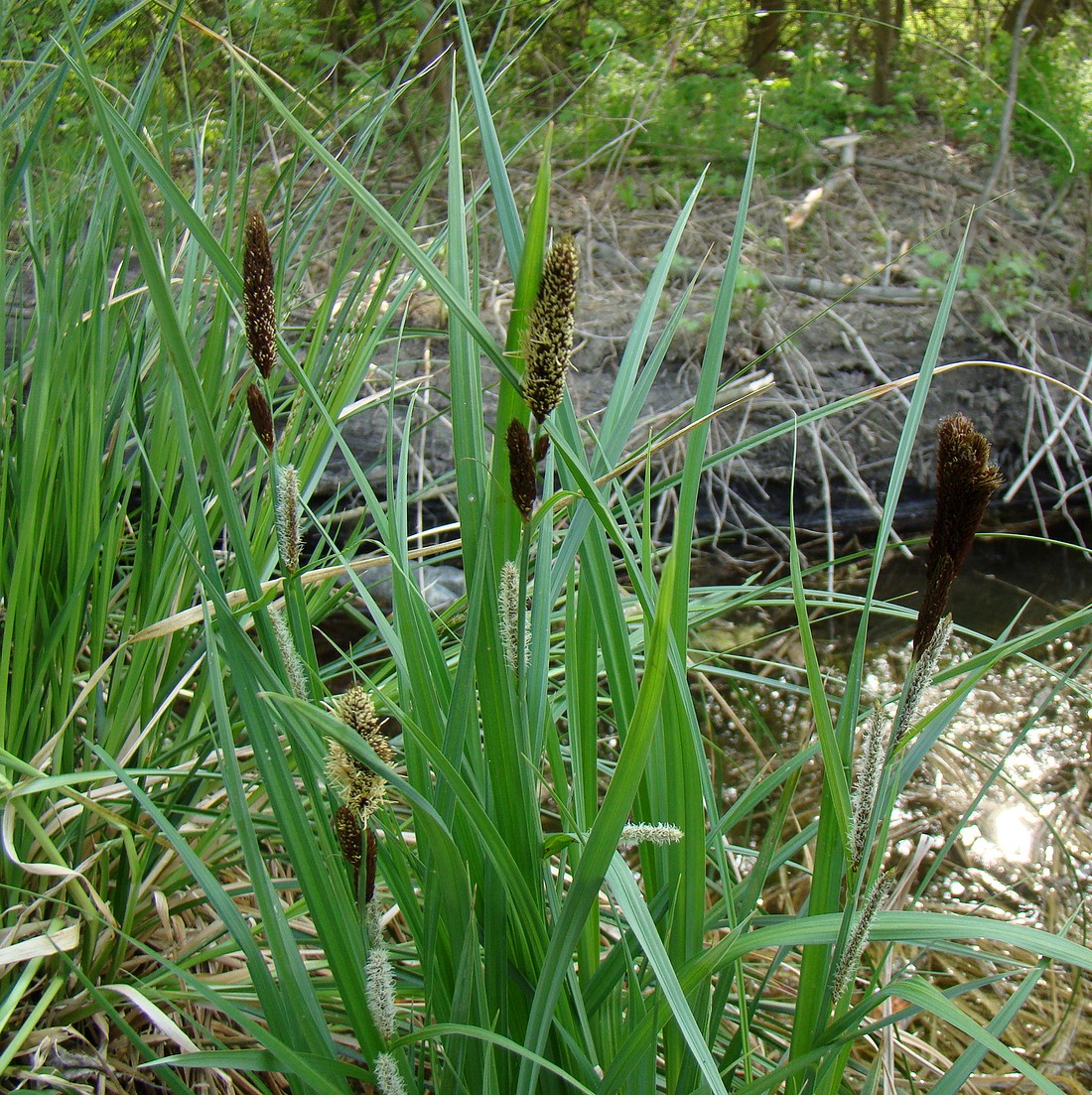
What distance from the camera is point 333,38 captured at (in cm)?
362

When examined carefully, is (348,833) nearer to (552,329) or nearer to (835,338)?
(552,329)

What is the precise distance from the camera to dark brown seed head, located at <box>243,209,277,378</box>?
474 mm

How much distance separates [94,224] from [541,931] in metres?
0.80

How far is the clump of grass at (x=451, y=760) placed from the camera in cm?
49

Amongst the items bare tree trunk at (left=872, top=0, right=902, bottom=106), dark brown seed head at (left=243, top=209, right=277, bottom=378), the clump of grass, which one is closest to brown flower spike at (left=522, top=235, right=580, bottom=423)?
the clump of grass

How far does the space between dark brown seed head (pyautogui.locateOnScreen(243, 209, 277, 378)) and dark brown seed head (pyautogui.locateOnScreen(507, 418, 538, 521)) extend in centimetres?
13

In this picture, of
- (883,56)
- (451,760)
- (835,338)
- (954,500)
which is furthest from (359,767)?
(883,56)

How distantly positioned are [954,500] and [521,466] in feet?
0.66

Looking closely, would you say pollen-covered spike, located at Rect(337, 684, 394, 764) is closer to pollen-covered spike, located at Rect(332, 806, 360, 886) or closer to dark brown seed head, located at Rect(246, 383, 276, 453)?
pollen-covered spike, located at Rect(332, 806, 360, 886)

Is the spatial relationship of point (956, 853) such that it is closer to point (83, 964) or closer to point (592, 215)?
point (83, 964)

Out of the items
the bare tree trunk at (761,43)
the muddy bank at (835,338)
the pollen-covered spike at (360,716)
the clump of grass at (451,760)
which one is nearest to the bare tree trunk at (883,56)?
the bare tree trunk at (761,43)

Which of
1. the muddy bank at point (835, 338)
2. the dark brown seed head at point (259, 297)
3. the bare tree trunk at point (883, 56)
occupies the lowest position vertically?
the muddy bank at point (835, 338)

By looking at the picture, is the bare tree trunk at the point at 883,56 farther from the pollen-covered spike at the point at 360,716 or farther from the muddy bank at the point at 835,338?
the pollen-covered spike at the point at 360,716

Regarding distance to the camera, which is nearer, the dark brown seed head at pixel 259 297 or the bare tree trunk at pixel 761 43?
the dark brown seed head at pixel 259 297
